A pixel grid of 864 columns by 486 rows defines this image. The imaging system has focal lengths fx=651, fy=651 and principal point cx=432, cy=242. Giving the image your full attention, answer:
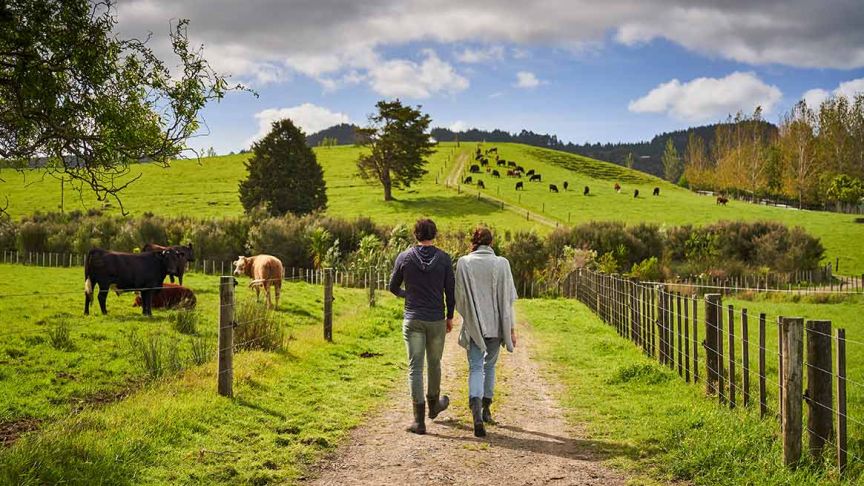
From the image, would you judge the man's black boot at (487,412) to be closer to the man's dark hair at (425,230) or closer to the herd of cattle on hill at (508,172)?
the man's dark hair at (425,230)

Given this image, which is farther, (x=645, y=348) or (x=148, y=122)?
(x=645, y=348)

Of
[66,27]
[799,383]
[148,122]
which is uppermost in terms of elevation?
[66,27]

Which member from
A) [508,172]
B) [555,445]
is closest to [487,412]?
[555,445]

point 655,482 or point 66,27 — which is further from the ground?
point 66,27

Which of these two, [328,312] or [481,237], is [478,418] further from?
[328,312]

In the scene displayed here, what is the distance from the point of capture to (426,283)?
7.26 m

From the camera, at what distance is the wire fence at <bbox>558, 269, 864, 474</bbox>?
226 inches

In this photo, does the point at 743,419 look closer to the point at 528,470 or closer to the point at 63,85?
the point at 528,470

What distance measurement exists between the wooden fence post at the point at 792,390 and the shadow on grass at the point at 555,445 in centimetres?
135

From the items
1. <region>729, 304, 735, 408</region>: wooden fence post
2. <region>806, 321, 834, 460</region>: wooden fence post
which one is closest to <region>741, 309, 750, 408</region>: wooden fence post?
<region>729, 304, 735, 408</region>: wooden fence post

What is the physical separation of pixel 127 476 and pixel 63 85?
18.3 feet

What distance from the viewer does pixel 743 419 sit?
7004 mm

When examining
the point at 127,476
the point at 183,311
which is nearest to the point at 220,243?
the point at 183,311

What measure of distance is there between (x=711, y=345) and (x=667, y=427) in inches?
79.5
